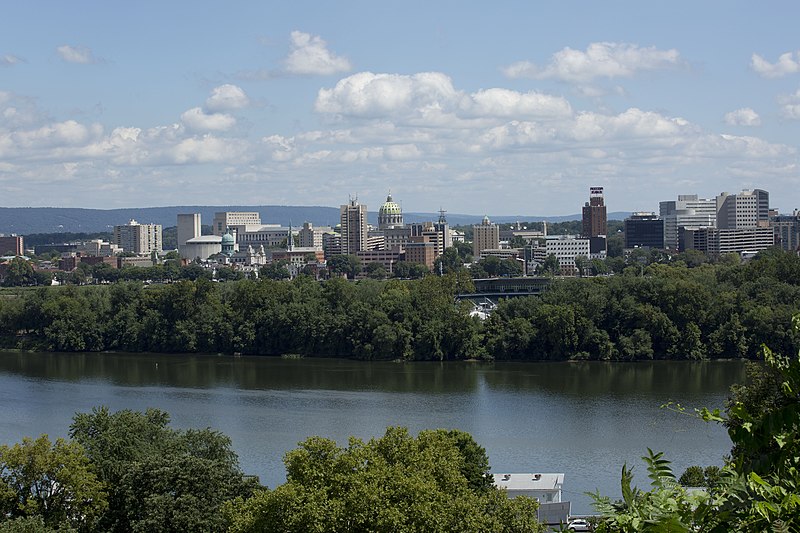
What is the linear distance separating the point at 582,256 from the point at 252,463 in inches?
2730

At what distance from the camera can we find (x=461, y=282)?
5319 cm

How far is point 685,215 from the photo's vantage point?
336ft

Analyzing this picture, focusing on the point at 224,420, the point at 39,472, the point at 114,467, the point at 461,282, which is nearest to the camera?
the point at 39,472

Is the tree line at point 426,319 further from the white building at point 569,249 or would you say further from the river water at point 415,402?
the white building at point 569,249

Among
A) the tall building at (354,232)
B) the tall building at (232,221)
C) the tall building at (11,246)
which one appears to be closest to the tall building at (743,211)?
the tall building at (354,232)

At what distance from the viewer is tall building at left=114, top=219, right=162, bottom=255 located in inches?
4683

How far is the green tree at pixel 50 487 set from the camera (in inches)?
485

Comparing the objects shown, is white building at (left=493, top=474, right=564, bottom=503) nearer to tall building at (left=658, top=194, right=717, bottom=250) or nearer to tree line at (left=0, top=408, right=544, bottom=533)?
tree line at (left=0, top=408, right=544, bottom=533)

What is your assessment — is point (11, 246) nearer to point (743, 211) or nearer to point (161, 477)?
point (743, 211)

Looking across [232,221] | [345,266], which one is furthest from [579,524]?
[232,221]

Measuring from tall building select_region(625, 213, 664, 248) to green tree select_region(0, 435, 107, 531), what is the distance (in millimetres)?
84431

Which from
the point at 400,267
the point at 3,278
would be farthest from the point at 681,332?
the point at 3,278

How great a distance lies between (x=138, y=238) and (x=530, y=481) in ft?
351

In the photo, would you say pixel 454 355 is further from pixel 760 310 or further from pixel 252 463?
pixel 252 463
